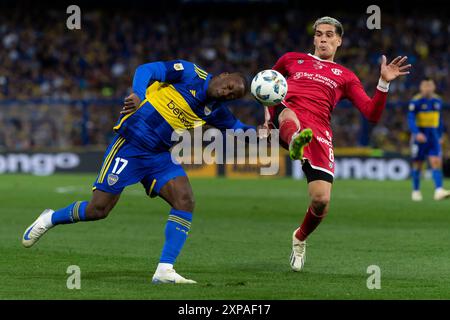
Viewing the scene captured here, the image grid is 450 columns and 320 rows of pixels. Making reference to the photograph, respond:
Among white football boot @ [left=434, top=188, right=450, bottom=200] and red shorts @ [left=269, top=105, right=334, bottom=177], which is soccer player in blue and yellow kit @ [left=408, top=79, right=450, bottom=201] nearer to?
white football boot @ [left=434, top=188, right=450, bottom=200]

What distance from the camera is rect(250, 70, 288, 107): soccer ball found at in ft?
31.2

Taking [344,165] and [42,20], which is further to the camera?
[42,20]

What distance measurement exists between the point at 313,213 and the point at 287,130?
933 mm

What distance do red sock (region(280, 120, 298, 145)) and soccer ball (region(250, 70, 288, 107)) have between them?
1.13 feet

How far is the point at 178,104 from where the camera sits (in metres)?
Result: 9.07

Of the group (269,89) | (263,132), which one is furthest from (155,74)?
(263,132)

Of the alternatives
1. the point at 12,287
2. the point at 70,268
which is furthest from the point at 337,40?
the point at 12,287

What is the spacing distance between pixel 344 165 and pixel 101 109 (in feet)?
26.4

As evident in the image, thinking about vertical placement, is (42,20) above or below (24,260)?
above

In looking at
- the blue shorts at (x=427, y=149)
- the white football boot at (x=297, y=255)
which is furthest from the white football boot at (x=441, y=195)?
the white football boot at (x=297, y=255)

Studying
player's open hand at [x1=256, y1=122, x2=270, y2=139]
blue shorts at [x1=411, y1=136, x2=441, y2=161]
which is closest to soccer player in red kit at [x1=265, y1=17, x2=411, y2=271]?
player's open hand at [x1=256, y1=122, x2=270, y2=139]

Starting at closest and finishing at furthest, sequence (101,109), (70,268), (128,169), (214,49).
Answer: (128,169) < (70,268) < (101,109) < (214,49)

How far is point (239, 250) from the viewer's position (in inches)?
461

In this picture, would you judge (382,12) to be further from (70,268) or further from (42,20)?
(70,268)
